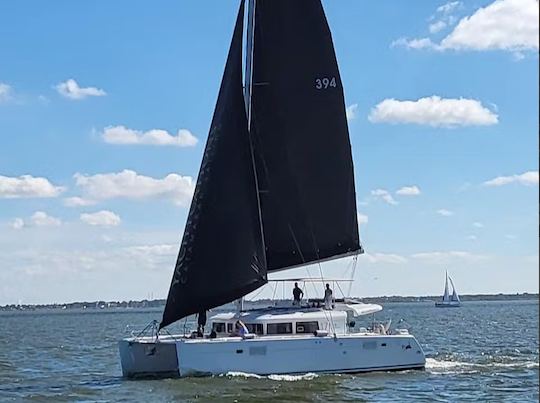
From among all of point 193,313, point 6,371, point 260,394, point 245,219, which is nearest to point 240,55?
point 245,219

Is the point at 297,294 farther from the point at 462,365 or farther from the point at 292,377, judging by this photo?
the point at 462,365

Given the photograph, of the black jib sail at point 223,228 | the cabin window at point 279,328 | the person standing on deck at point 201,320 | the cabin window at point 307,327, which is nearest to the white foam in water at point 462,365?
the cabin window at point 307,327

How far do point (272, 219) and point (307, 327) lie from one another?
4027mm

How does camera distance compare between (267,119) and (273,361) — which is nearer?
(273,361)

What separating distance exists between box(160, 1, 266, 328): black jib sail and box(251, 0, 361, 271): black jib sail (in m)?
1.32

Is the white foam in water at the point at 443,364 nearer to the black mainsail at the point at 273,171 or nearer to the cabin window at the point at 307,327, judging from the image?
the black mainsail at the point at 273,171

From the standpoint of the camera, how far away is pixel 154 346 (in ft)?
94.9

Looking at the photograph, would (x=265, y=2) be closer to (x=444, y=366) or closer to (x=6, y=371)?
(x=444, y=366)

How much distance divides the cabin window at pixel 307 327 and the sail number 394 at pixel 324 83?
26.7ft

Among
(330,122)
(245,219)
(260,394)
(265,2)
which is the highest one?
(265,2)

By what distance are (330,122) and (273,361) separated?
8895 millimetres

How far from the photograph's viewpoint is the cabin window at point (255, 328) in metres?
29.3

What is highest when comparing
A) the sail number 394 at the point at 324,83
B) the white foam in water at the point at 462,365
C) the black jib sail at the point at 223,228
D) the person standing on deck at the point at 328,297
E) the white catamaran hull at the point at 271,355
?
the sail number 394 at the point at 324,83

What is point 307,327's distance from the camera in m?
29.8
